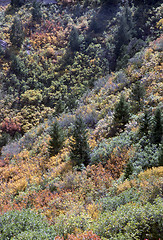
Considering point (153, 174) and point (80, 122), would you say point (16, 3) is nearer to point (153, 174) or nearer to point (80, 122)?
point (80, 122)

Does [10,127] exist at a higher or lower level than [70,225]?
higher

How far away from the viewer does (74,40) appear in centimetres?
2898

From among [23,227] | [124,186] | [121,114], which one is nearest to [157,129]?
[124,186]

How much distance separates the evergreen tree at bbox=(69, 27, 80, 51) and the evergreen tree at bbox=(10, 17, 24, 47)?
7202 millimetres

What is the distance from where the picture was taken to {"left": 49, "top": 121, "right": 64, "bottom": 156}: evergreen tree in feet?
42.0

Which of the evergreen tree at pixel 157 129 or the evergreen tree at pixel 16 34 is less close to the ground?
the evergreen tree at pixel 16 34

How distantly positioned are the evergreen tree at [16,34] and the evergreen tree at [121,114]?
23104 millimetres

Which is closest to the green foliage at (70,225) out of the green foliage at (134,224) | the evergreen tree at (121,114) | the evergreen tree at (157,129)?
the green foliage at (134,224)

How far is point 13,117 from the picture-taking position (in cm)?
2323

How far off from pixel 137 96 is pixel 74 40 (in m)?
19.1

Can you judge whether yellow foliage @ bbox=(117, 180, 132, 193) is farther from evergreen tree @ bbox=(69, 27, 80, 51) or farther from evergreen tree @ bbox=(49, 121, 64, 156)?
evergreen tree @ bbox=(69, 27, 80, 51)

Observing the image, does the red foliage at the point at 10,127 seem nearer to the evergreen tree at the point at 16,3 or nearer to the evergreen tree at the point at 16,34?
the evergreen tree at the point at 16,34

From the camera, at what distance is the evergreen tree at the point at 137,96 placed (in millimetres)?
12938

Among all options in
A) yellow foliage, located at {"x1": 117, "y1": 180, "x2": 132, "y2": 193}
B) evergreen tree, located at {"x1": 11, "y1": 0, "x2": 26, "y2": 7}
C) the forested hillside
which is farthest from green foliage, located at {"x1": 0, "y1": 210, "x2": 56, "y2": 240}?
evergreen tree, located at {"x1": 11, "y1": 0, "x2": 26, "y2": 7}
